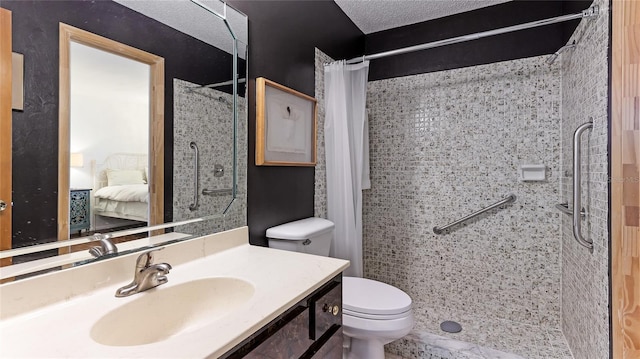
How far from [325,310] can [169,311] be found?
0.47m

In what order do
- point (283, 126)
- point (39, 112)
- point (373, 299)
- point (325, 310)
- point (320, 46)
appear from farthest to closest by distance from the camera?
point (320, 46) → point (283, 126) → point (373, 299) → point (325, 310) → point (39, 112)

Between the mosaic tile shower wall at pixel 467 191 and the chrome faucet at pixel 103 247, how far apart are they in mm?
1935

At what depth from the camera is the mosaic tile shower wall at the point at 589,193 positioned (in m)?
1.26

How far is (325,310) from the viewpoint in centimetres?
98

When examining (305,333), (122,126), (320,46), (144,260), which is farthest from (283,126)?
(305,333)

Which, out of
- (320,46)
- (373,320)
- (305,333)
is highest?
(320,46)

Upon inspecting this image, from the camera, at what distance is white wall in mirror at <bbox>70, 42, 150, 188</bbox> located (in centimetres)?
83

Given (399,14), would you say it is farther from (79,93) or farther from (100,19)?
(79,93)

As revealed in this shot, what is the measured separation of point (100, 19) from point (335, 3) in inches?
66.4

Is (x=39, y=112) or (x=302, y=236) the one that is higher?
(x=39, y=112)

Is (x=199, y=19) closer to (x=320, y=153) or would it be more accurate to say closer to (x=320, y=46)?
(x=320, y=46)

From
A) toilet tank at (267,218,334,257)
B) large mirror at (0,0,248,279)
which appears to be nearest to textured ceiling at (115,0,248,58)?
large mirror at (0,0,248,279)

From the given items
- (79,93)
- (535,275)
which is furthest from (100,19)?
(535,275)

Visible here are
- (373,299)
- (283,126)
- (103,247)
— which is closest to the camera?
(103,247)
